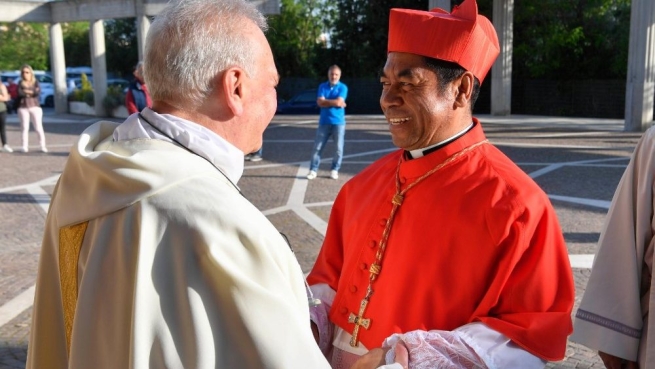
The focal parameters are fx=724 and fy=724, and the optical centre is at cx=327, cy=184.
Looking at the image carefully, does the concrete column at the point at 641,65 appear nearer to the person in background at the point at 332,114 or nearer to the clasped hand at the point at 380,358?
the person in background at the point at 332,114

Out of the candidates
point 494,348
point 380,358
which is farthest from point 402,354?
point 494,348

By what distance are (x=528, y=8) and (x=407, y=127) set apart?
25.7 metres

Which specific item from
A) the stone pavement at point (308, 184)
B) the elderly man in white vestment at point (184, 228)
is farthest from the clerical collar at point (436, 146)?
the stone pavement at point (308, 184)

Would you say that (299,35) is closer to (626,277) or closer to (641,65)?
(641,65)

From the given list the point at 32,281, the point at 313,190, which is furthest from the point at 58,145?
the point at 32,281

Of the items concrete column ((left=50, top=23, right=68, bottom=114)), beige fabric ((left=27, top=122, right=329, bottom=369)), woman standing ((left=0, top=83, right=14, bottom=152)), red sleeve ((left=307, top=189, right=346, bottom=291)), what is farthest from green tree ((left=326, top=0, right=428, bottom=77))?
beige fabric ((left=27, top=122, right=329, bottom=369))

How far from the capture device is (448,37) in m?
2.31

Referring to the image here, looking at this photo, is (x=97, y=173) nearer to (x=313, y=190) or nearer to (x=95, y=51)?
(x=313, y=190)

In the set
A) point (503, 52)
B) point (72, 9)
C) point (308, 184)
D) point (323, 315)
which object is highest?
point (72, 9)

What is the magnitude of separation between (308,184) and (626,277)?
7957 mm

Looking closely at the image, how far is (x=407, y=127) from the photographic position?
7.86ft

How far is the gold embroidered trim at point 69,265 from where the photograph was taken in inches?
62.1

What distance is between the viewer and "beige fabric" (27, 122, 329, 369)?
1368mm

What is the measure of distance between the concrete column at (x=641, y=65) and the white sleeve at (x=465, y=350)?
53.2 feet
